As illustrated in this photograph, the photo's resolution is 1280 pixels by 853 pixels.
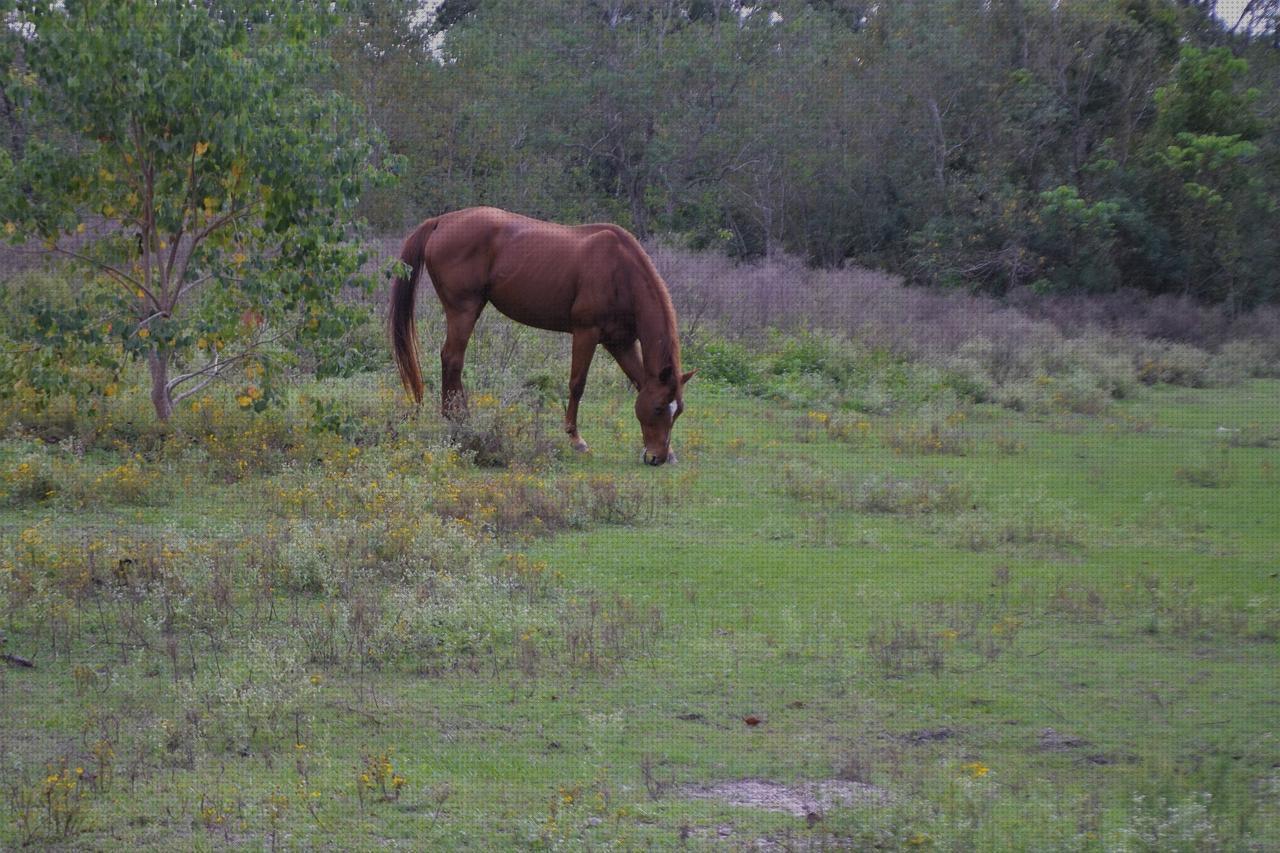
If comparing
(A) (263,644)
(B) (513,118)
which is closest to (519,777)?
(A) (263,644)

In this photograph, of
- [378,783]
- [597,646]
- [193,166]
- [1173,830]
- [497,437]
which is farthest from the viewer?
[497,437]

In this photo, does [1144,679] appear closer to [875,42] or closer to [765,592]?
[765,592]

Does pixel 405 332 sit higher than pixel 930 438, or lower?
higher

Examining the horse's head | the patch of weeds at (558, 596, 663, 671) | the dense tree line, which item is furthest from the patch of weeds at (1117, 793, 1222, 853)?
the dense tree line

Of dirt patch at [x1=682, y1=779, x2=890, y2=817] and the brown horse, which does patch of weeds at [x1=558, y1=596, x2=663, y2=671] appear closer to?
dirt patch at [x1=682, y1=779, x2=890, y2=817]

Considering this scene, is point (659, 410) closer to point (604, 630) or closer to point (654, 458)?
point (654, 458)

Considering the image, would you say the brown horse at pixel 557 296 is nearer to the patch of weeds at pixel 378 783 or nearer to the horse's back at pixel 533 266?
the horse's back at pixel 533 266

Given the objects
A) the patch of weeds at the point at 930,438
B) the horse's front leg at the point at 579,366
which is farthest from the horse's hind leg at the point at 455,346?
the patch of weeds at the point at 930,438

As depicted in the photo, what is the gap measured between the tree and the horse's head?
2275 millimetres

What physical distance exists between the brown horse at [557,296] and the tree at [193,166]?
1600mm

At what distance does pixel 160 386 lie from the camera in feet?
29.0

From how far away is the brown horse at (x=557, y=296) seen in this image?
9.76 metres

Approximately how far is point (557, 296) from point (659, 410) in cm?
147

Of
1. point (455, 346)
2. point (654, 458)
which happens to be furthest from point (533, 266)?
point (654, 458)
